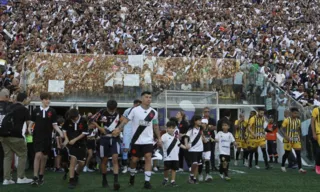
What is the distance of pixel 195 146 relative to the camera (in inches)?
511

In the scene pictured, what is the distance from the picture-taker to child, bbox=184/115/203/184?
12.8 metres

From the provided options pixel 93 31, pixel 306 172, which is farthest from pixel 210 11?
pixel 306 172

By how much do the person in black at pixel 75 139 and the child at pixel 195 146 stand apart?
2.38m

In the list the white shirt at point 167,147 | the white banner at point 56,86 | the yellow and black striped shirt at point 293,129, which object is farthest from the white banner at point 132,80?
the white shirt at point 167,147

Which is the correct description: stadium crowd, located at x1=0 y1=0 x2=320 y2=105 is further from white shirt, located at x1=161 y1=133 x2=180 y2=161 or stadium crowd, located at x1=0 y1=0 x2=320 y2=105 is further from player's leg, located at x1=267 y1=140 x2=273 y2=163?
white shirt, located at x1=161 y1=133 x2=180 y2=161

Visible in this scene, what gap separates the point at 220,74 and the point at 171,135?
392 inches

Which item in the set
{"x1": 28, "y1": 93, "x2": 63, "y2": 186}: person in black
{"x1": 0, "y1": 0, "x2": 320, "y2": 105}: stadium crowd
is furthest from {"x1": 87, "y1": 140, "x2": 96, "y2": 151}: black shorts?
{"x1": 0, "y1": 0, "x2": 320, "y2": 105}: stadium crowd

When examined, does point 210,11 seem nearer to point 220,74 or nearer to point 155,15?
point 155,15

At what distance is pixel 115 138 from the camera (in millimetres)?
11742

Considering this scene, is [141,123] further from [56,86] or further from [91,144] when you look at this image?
[56,86]

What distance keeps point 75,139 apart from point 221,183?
11.1 ft

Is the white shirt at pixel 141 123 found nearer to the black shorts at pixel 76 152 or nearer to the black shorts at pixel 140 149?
the black shorts at pixel 140 149

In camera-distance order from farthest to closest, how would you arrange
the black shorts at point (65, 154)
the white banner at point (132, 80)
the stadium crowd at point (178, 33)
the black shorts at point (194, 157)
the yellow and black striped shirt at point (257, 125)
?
the stadium crowd at point (178, 33), the white banner at point (132, 80), the yellow and black striped shirt at point (257, 125), the black shorts at point (65, 154), the black shorts at point (194, 157)

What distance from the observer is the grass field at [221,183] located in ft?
37.6
